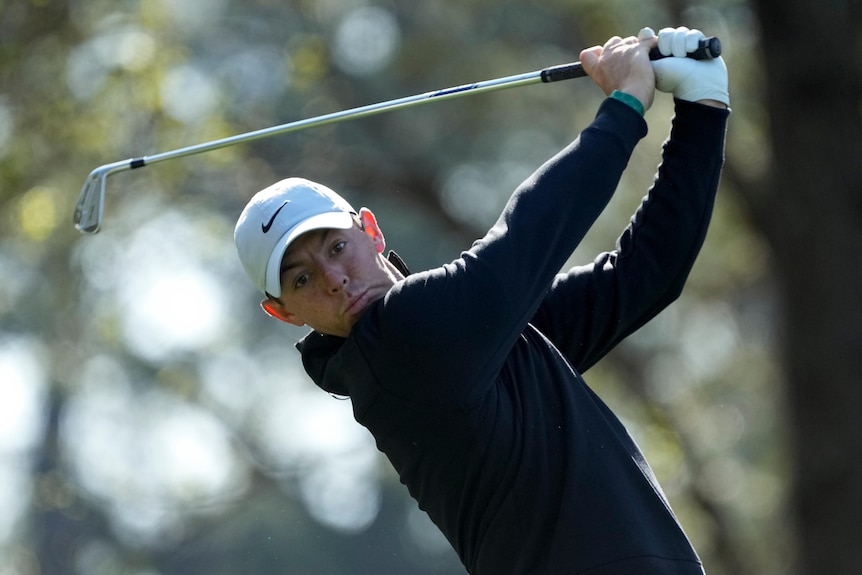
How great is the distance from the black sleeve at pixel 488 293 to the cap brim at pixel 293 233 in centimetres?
29

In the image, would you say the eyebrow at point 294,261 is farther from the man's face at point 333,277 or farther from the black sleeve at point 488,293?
the black sleeve at point 488,293

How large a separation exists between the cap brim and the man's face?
0.10 ft

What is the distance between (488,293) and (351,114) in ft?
3.58

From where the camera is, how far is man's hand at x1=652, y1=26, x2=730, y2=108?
3686 mm

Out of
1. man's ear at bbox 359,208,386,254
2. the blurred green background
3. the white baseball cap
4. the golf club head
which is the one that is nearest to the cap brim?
the white baseball cap

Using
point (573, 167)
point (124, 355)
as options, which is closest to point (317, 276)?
point (573, 167)

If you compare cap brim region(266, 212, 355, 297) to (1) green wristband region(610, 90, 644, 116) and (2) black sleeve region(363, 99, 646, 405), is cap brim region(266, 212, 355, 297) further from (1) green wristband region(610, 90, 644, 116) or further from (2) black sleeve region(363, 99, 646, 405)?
(1) green wristband region(610, 90, 644, 116)

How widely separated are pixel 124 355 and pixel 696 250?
16.3 m

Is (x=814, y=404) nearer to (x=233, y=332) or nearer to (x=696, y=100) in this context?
(x=696, y=100)

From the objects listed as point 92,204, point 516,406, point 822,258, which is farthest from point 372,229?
point 822,258

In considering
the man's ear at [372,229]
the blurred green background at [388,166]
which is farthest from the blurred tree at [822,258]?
the man's ear at [372,229]

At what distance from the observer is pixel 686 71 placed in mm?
3721

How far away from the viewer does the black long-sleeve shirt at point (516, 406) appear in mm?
3221

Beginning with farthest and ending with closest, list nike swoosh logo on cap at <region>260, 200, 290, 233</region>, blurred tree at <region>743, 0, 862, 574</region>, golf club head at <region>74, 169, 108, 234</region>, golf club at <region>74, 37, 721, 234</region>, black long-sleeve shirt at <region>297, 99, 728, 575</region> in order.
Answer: blurred tree at <region>743, 0, 862, 574</region>, golf club head at <region>74, 169, 108, 234</region>, golf club at <region>74, 37, 721, 234</region>, nike swoosh logo on cap at <region>260, 200, 290, 233</region>, black long-sleeve shirt at <region>297, 99, 728, 575</region>
